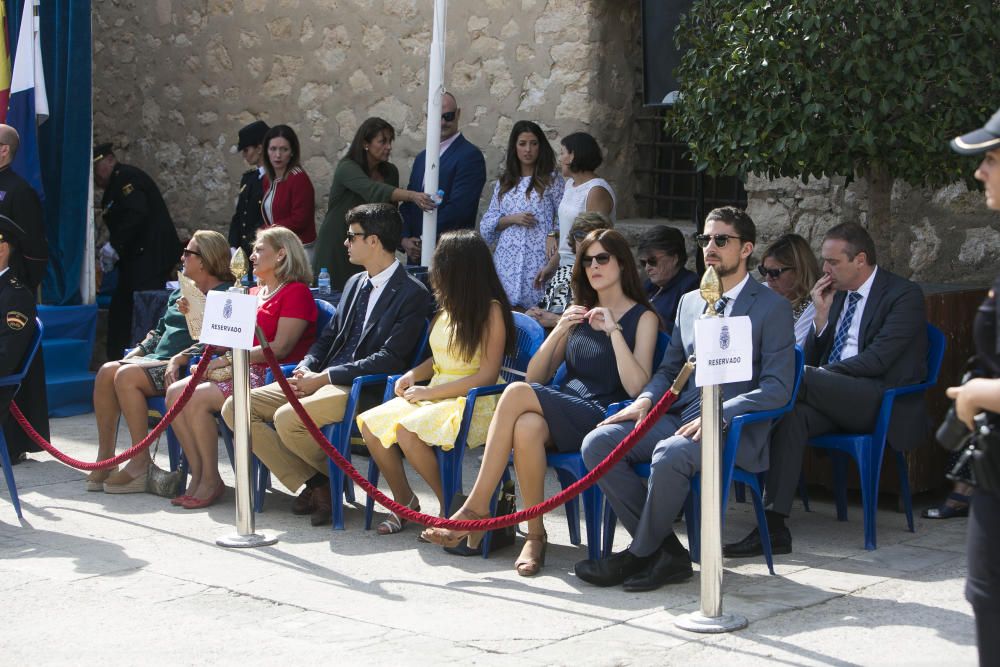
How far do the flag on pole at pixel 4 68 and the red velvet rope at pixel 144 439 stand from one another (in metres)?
3.11

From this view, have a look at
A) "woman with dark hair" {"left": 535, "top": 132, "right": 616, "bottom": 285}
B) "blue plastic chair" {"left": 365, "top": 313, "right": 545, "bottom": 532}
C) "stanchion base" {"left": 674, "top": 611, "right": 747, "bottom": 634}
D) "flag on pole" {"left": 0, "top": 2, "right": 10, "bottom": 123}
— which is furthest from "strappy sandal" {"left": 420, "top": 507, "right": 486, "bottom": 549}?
"flag on pole" {"left": 0, "top": 2, "right": 10, "bottom": 123}

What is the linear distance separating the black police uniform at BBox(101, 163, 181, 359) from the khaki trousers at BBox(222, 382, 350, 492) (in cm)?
353

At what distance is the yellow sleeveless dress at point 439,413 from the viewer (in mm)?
5281

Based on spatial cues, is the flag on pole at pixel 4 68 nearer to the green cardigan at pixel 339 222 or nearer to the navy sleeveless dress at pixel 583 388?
the green cardigan at pixel 339 222

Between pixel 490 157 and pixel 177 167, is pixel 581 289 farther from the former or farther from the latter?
pixel 177 167

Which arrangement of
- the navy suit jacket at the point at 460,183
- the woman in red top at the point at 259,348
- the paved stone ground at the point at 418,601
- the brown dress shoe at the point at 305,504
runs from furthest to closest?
1. the navy suit jacket at the point at 460,183
2. the woman in red top at the point at 259,348
3. the brown dress shoe at the point at 305,504
4. the paved stone ground at the point at 418,601

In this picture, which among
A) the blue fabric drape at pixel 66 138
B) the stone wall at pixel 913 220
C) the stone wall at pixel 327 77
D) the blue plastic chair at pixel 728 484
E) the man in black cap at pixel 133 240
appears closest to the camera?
the blue plastic chair at pixel 728 484

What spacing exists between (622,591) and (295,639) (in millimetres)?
1131

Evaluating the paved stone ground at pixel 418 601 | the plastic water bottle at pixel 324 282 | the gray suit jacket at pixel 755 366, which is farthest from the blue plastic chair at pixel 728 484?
the plastic water bottle at pixel 324 282

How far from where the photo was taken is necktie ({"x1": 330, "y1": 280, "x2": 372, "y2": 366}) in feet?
19.6

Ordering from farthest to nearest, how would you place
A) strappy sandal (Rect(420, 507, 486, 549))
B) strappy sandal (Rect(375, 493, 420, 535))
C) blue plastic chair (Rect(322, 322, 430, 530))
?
blue plastic chair (Rect(322, 322, 430, 530))
strappy sandal (Rect(375, 493, 420, 535))
strappy sandal (Rect(420, 507, 486, 549))

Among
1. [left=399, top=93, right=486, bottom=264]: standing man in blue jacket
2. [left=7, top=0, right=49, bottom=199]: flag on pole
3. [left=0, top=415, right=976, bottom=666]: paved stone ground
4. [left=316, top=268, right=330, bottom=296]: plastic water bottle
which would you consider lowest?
[left=0, top=415, right=976, bottom=666]: paved stone ground

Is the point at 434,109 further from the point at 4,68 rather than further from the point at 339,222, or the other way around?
the point at 4,68

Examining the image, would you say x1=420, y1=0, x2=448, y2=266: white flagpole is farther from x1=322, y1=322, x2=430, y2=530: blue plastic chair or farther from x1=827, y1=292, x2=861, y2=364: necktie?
x1=827, y1=292, x2=861, y2=364: necktie
